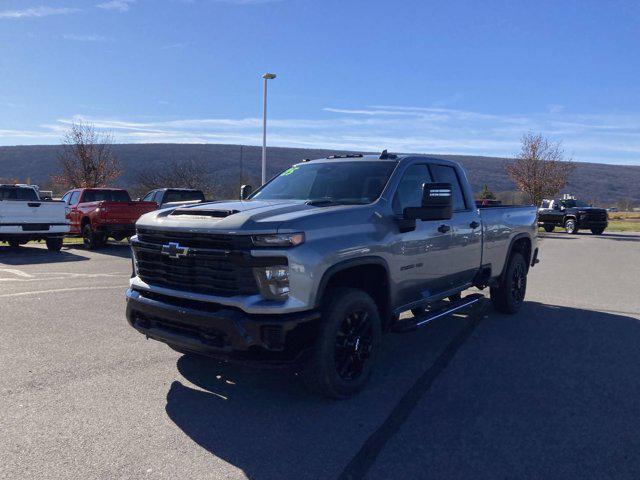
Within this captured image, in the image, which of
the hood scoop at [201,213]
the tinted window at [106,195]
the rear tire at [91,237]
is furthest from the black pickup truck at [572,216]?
the hood scoop at [201,213]

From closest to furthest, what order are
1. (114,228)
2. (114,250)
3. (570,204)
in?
(114,228) < (114,250) < (570,204)

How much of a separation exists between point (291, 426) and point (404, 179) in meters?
2.62

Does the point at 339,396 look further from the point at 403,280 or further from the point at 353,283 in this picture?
the point at 403,280

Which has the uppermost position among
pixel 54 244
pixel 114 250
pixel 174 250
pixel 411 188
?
pixel 411 188

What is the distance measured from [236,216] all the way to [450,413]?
2.18 meters

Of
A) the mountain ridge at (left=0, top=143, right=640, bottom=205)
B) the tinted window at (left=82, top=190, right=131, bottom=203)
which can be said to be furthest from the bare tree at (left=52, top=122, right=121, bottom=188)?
the mountain ridge at (left=0, top=143, right=640, bottom=205)

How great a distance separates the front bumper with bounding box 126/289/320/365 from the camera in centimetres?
376

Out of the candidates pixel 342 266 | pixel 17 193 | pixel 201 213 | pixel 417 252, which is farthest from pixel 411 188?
pixel 17 193

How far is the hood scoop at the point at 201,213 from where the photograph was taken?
4.23 metres

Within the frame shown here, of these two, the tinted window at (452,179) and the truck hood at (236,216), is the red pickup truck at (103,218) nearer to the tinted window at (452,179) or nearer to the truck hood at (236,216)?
the tinted window at (452,179)

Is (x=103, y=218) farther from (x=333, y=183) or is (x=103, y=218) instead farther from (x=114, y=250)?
(x=333, y=183)

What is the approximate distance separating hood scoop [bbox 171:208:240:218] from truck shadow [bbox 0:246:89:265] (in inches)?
380

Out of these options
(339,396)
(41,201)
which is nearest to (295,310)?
(339,396)

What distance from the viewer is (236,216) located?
4074 millimetres
